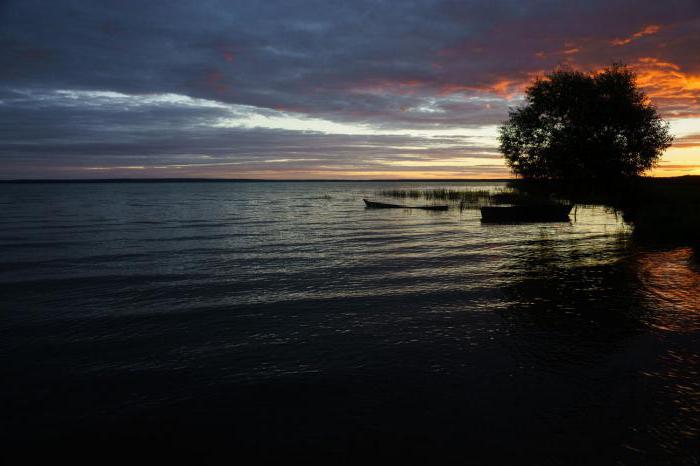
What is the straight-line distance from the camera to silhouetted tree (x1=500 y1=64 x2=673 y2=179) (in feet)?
146

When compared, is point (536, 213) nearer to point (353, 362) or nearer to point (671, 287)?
point (671, 287)

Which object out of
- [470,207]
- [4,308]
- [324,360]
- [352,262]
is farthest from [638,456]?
[470,207]

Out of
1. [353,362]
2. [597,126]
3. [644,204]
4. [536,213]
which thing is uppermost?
[597,126]

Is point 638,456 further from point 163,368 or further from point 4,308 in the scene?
point 4,308

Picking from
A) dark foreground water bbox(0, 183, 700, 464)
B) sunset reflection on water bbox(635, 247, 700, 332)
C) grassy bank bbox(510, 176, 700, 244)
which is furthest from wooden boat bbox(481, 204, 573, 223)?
dark foreground water bbox(0, 183, 700, 464)

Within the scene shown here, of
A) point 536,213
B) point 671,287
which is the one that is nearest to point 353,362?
point 671,287

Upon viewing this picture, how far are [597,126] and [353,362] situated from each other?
45925mm

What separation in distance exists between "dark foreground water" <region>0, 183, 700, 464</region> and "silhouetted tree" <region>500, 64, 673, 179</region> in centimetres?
2739

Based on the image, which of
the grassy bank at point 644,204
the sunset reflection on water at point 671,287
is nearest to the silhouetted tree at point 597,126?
the grassy bank at point 644,204

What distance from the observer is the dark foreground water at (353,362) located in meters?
7.06

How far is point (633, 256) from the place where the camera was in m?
23.2

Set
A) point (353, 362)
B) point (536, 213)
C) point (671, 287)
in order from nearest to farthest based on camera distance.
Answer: point (353, 362)
point (671, 287)
point (536, 213)

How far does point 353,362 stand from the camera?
33.0 feet

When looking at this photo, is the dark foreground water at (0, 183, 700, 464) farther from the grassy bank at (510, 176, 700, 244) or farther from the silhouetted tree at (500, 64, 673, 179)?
the silhouetted tree at (500, 64, 673, 179)
